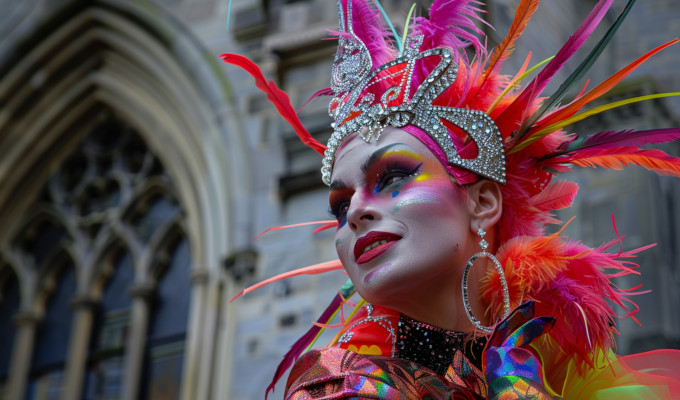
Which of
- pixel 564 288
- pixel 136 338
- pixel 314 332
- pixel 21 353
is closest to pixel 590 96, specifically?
pixel 564 288

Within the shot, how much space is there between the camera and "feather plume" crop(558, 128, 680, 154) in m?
2.31

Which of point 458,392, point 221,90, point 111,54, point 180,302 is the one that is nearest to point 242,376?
point 180,302

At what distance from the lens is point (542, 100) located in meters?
2.42

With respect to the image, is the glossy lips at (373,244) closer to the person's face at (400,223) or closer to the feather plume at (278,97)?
the person's face at (400,223)

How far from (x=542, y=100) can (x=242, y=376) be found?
2.95 meters

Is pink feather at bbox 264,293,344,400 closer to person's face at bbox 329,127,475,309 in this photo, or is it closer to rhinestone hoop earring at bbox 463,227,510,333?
person's face at bbox 329,127,475,309

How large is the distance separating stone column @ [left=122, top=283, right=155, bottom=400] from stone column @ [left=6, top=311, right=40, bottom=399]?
0.66 metres

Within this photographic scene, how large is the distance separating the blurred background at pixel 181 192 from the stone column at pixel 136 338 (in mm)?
11

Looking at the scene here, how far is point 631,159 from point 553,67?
26cm

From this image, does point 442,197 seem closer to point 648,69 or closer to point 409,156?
point 409,156

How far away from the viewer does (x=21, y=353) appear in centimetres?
636

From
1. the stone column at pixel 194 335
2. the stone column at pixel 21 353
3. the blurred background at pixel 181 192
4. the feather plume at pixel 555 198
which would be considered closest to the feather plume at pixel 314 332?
the feather plume at pixel 555 198

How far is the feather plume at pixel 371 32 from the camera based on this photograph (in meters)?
2.55

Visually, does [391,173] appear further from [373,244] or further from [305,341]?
[305,341]
